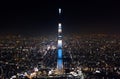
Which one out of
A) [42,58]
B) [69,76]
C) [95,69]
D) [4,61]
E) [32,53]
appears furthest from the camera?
[32,53]

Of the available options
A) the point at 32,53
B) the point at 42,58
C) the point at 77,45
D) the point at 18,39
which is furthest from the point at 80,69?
the point at 18,39

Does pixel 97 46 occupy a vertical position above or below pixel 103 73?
above

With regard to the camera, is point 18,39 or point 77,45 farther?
point 18,39

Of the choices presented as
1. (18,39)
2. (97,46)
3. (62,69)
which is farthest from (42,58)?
(18,39)

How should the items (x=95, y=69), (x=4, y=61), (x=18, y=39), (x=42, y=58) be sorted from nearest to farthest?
(x=95, y=69) → (x=4, y=61) → (x=42, y=58) → (x=18, y=39)

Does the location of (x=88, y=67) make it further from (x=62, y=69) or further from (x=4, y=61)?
(x=4, y=61)

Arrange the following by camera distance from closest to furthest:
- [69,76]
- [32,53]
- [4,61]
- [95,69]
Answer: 1. [69,76]
2. [95,69]
3. [4,61]
4. [32,53]

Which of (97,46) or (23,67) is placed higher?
(97,46)

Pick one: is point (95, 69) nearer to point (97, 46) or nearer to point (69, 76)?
point (69, 76)

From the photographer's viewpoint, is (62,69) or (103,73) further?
(62,69)
